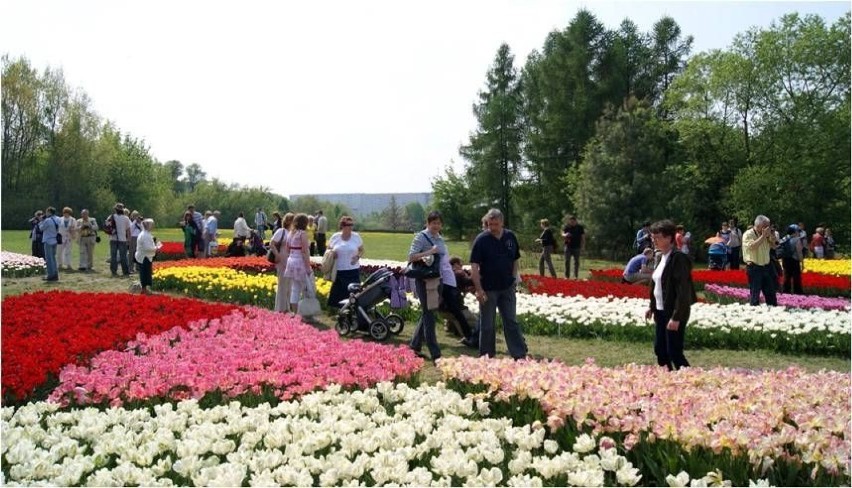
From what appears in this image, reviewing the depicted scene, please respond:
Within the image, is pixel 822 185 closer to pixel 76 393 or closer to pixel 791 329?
pixel 791 329

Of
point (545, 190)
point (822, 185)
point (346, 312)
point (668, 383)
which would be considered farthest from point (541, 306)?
point (545, 190)

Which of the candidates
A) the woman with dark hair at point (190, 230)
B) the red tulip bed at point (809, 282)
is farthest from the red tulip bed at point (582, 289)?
the woman with dark hair at point (190, 230)

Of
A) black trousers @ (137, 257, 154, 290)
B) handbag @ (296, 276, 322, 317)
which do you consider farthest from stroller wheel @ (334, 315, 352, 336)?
black trousers @ (137, 257, 154, 290)

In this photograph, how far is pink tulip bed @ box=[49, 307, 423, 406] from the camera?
20.6 ft

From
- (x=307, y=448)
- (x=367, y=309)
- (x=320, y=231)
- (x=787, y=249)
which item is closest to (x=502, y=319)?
(x=367, y=309)

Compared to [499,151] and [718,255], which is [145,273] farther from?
[499,151]

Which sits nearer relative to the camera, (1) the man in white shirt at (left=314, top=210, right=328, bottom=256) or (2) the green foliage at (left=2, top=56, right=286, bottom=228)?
(1) the man in white shirt at (left=314, top=210, right=328, bottom=256)

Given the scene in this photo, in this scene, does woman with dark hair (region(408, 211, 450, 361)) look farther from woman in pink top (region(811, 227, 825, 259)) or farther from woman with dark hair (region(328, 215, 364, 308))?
woman in pink top (region(811, 227, 825, 259))

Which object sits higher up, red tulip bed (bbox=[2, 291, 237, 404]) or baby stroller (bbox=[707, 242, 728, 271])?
baby stroller (bbox=[707, 242, 728, 271])

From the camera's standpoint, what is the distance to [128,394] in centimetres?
621

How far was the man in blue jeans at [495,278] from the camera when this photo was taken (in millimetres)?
8242

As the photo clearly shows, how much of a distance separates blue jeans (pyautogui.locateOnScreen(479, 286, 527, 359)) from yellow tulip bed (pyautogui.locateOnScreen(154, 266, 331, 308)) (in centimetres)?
543

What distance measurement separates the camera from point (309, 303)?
11883 millimetres

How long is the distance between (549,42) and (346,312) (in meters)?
42.9
